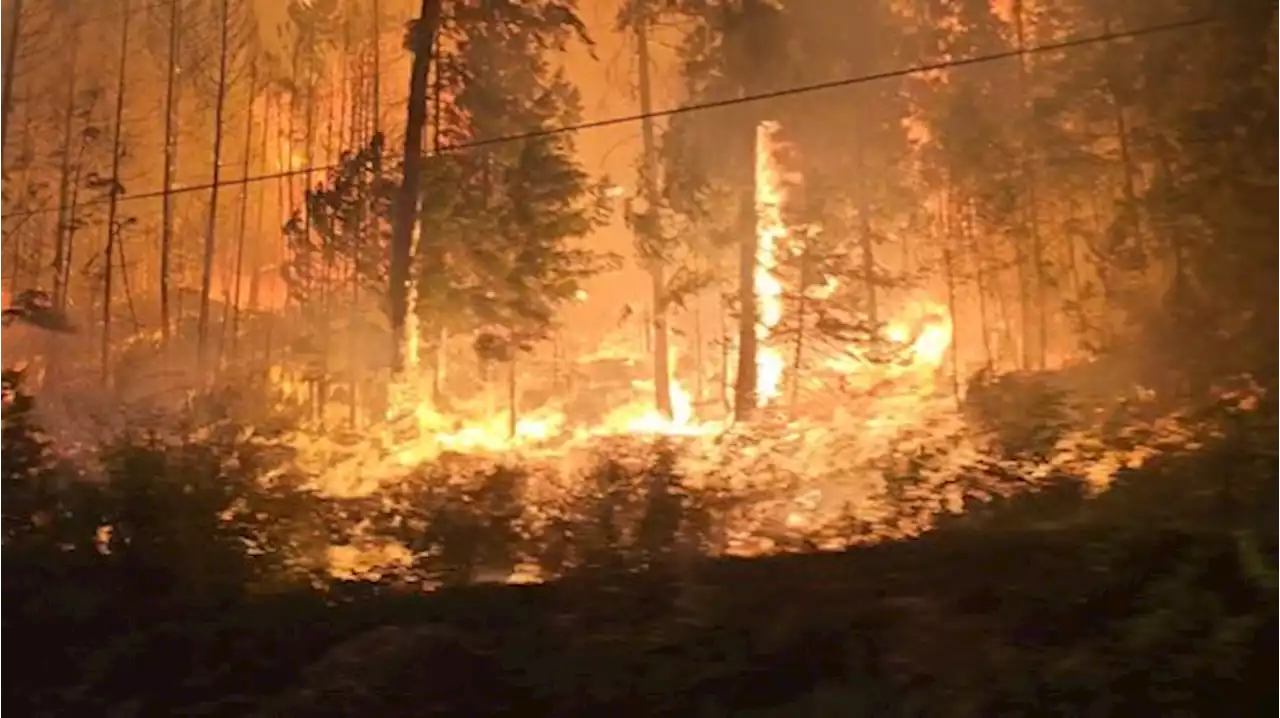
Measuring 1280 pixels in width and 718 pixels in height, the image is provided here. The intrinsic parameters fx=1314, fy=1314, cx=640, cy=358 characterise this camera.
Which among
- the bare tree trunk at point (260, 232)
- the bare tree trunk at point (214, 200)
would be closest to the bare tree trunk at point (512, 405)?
the bare tree trunk at point (260, 232)

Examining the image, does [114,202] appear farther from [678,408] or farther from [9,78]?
[678,408]

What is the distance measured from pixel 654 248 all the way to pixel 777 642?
3.87 meters

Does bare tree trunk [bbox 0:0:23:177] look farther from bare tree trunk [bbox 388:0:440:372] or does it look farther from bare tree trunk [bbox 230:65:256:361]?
bare tree trunk [bbox 388:0:440:372]

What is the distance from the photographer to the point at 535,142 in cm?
1020

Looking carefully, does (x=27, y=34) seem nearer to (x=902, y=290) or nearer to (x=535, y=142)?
(x=535, y=142)

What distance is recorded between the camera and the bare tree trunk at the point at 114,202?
11.3m

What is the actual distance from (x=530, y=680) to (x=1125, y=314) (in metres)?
4.59

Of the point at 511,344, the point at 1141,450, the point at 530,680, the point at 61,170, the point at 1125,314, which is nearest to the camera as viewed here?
the point at 530,680

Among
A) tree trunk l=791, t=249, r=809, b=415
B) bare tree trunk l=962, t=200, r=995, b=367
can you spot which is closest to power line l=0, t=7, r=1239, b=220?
bare tree trunk l=962, t=200, r=995, b=367

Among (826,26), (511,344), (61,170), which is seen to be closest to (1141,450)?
(826,26)

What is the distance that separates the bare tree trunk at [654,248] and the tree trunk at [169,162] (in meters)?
4.26

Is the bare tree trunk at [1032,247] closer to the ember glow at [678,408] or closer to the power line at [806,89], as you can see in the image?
the power line at [806,89]

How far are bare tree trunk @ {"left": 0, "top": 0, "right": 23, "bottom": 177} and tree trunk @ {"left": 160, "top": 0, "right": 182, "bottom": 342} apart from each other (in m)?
1.62

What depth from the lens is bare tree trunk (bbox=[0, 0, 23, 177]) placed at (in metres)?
12.1
